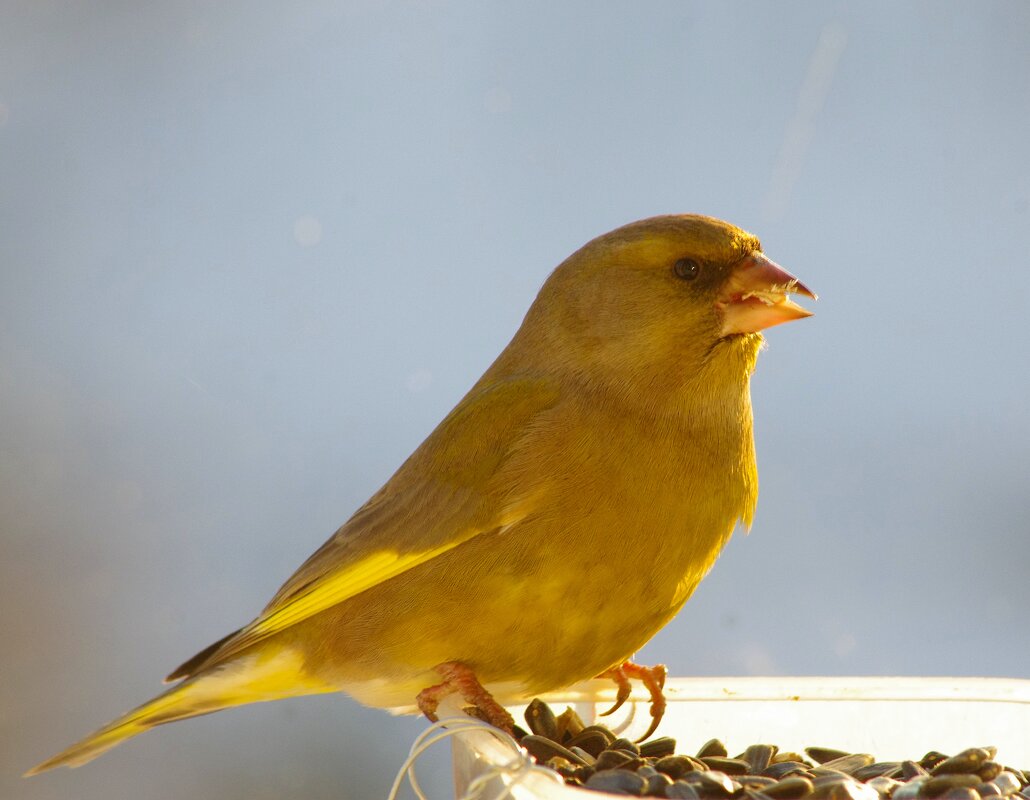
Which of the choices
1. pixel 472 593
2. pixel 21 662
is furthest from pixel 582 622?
pixel 21 662

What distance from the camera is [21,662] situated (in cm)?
445

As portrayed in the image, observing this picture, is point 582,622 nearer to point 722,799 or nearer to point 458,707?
point 458,707

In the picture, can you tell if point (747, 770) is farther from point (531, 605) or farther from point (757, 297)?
point (757, 297)

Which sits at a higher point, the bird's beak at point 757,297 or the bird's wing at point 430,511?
the bird's beak at point 757,297

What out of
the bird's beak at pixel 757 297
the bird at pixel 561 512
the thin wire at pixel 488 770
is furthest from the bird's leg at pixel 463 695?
the bird's beak at pixel 757 297

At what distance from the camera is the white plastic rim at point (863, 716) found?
2367mm

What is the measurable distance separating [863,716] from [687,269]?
2.84ft

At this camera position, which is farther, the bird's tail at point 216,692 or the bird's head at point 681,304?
the bird's tail at point 216,692

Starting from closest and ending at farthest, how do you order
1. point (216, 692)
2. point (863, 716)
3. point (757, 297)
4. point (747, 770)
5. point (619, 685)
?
point (747, 770) → point (863, 716) → point (757, 297) → point (619, 685) → point (216, 692)

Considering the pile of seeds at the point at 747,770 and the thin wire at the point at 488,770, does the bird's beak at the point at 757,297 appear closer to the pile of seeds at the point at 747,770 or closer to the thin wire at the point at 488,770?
the pile of seeds at the point at 747,770

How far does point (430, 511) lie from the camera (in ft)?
8.63

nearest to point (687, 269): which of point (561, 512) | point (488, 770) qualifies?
point (561, 512)

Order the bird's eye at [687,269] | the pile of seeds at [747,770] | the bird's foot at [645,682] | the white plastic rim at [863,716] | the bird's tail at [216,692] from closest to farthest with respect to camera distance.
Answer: the pile of seeds at [747,770] → the white plastic rim at [863,716] → the bird's foot at [645,682] → the bird's eye at [687,269] → the bird's tail at [216,692]

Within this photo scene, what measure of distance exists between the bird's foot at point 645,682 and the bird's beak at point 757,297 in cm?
66
